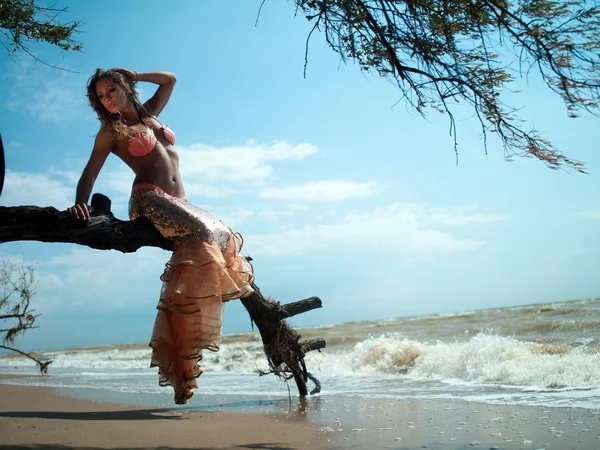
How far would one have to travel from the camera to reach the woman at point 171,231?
423 centimetres

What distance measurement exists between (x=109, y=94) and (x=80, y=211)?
0.95 m

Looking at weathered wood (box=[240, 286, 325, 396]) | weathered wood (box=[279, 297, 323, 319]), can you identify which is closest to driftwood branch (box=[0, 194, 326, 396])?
weathered wood (box=[240, 286, 325, 396])

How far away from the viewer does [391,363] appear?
9.71 m

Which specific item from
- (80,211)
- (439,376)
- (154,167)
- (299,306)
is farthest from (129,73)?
(439,376)

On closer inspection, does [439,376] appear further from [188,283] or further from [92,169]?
[92,169]

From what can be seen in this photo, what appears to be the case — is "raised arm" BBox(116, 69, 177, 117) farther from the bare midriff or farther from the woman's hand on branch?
the woman's hand on branch

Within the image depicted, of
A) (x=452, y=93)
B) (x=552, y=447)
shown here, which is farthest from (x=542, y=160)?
(x=552, y=447)

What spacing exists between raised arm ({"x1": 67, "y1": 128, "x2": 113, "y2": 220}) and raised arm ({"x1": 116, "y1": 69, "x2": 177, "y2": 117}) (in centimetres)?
52

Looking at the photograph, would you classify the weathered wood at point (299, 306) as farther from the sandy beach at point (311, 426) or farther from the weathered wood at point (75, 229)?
the weathered wood at point (75, 229)

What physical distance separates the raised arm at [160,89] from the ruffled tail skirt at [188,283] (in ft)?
2.54

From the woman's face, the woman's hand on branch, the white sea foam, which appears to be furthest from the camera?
the white sea foam

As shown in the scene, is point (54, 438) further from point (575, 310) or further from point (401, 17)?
point (575, 310)

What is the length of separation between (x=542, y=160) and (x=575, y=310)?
1424 cm

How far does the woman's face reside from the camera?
4.41 m
